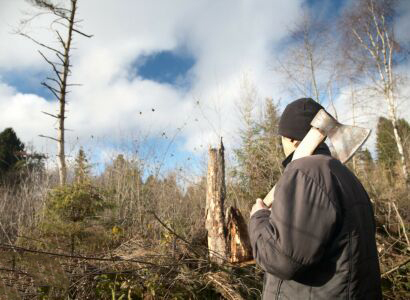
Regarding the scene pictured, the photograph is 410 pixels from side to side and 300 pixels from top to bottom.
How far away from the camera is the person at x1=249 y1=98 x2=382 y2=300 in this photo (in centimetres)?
129

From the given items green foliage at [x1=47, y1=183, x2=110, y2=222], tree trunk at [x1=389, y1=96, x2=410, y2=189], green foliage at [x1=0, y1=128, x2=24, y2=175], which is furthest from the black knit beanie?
green foliage at [x1=0, y1=128, x2=24, y2=175]

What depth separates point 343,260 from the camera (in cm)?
134

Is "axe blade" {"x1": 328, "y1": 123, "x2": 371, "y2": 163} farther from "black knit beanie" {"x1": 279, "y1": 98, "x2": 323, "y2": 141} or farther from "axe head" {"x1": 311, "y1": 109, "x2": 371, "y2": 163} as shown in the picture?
"black knit beanie" {"x1": 279, "y1": 98, "x2": 323, "y2": 141}

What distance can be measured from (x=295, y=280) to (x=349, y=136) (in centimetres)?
84

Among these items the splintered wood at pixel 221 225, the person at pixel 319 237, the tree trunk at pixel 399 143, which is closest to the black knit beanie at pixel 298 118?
the person at pixel 319 237

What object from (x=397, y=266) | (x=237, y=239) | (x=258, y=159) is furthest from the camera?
(x=258, y=159)

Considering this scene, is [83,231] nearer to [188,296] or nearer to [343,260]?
[188,296]

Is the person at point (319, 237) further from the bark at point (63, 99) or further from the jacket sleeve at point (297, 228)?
the bark at point (63, 99)

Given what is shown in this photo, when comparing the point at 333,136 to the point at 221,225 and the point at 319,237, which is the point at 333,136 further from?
the point at 221,225

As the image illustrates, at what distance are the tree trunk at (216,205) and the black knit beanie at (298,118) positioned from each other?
2784 millimetres

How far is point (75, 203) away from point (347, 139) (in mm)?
4115

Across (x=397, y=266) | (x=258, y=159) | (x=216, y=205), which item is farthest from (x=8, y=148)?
(x=397, y=266)

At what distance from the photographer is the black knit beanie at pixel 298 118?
176 centimetres

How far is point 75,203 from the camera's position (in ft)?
15.4
